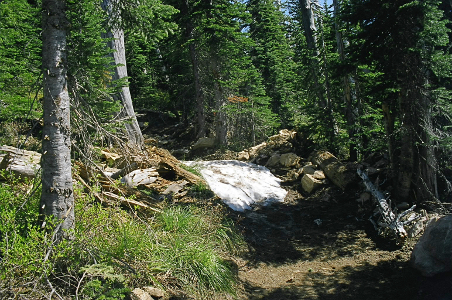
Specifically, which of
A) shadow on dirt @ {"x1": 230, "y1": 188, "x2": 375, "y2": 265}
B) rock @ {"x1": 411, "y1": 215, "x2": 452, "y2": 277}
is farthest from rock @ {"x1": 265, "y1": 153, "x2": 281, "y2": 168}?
rock @ {"x1": 411, "y1": 215, "x2": 452, "y2": 277}

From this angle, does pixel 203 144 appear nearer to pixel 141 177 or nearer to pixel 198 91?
pixel 198 91

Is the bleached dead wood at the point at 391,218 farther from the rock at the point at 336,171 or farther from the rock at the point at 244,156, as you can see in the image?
the rock at the point at 244,156

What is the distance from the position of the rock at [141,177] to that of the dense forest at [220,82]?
2.18 ft

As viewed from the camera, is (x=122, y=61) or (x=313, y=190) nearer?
(x=313, y=190)

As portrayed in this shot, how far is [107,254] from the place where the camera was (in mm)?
4137

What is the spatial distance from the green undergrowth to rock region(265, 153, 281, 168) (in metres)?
5.36

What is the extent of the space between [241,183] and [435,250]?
15.9 feet

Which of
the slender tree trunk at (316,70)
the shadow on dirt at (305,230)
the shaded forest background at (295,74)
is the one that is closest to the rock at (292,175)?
the shadow on dirt at (305,230)

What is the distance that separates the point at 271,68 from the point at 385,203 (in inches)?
447

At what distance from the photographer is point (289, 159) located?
10.9 meters

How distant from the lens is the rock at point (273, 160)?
11.2 metres

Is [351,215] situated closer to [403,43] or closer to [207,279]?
[403,43]

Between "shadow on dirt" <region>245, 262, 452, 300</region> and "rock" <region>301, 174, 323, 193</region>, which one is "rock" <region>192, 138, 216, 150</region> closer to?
"rock" <region>301, 174, 323, 193</region>

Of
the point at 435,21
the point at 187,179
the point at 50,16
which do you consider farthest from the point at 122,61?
the point at 435,21
